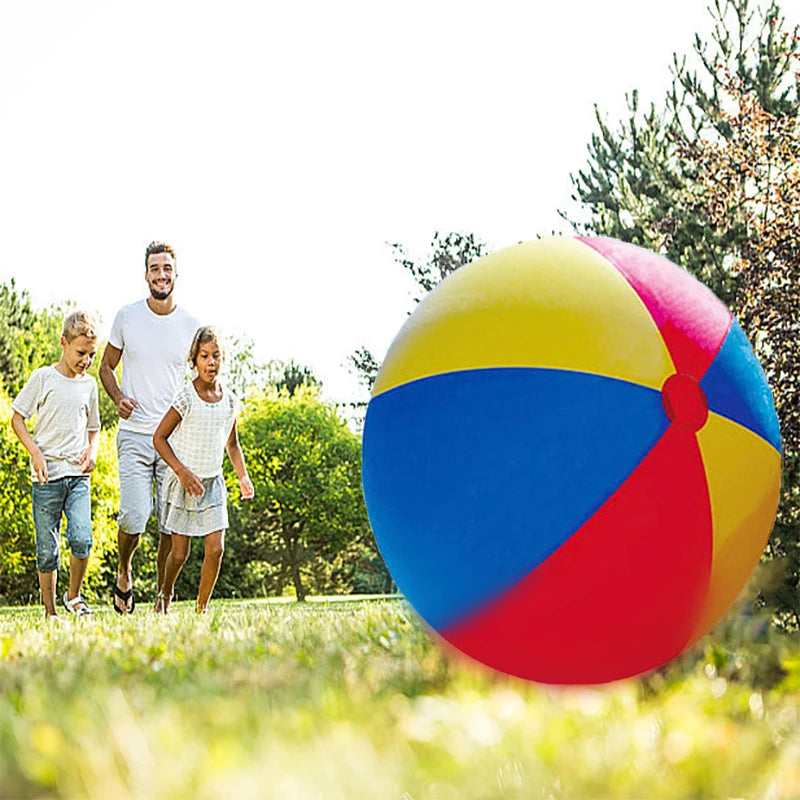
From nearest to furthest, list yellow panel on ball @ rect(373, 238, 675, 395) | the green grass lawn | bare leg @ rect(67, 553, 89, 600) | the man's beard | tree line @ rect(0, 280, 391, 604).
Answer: the green grass lawn → yellow panel on ball @ rect(373, 238, 675, 395) → bare leg @ rect(67, 553, 89, 600) → the man's beard → tree line @ rect(0, 280, 391, 604)

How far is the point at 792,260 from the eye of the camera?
39.9 feet

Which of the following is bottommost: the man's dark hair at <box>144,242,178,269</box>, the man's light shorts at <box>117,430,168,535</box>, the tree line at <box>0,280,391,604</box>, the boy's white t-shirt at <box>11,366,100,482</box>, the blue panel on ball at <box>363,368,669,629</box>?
the tree line at <box>0,280,391,604</box>

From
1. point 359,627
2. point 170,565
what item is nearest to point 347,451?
point 170,565

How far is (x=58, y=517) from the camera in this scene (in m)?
7.75

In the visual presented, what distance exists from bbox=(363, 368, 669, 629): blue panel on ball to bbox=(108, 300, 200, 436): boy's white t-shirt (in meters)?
4.65

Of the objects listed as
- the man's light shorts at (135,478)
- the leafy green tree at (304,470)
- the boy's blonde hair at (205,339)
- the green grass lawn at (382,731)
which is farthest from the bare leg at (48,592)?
the leafy green tree at (304,470)

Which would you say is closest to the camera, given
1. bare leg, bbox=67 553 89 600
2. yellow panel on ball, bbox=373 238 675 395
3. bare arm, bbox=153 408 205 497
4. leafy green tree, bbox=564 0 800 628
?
yellow panel on ball, bbox=373 238 675 395

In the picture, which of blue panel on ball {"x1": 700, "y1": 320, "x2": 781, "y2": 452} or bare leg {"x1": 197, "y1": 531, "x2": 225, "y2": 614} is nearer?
blue panel on ball {"x1": 700, "y1": 320, "x2": 781, "y2": 452}

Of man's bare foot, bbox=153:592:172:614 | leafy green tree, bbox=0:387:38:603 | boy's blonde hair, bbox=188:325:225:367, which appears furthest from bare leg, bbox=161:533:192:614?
leafy green tree, bbox=0:387:38:603

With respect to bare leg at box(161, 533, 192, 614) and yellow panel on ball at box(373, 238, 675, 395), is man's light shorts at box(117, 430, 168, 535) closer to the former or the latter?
bare leg at box(161, 533, 192, 614)

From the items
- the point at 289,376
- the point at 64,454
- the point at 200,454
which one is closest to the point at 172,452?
the point at 200,454

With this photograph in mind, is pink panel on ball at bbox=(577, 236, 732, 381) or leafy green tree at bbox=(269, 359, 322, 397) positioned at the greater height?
pink panel on ball at bbox=(577, 236, 732, 381)

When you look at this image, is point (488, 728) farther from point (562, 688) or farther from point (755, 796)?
point (562, 688)

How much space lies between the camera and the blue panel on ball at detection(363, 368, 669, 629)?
3.17 m
